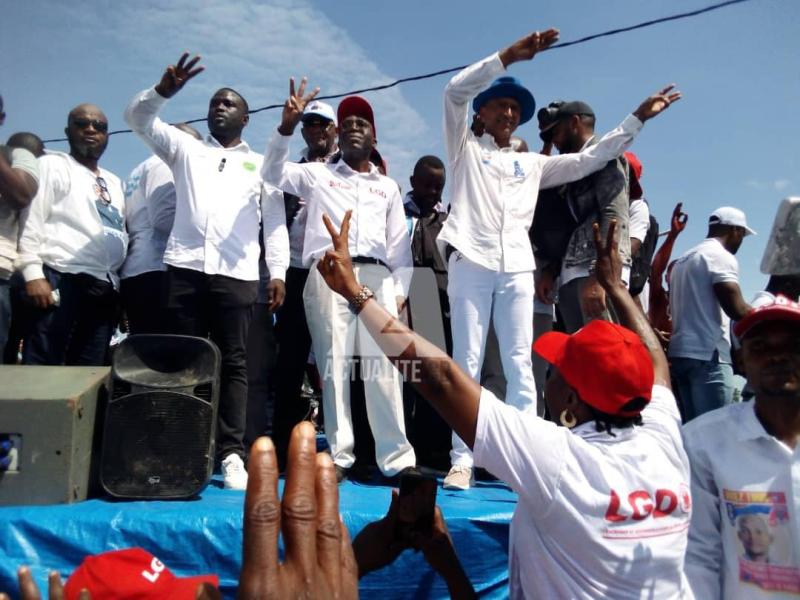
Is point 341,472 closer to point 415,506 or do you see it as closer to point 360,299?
point 415,506

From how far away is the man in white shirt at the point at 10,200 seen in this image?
10.4ft

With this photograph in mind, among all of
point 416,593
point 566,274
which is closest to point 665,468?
point 416,593

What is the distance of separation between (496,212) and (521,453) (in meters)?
2.08

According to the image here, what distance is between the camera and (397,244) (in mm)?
3770

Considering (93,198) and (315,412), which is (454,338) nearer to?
(93,198)

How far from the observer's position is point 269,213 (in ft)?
12.2

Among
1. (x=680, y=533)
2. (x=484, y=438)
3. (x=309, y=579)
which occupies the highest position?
(x=484, y=438)

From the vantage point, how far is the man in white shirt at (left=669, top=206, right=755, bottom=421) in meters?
4.05

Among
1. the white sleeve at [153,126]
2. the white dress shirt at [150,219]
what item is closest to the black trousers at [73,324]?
the white dress shirt at [150,219]

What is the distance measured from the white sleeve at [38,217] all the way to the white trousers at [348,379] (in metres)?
1.49

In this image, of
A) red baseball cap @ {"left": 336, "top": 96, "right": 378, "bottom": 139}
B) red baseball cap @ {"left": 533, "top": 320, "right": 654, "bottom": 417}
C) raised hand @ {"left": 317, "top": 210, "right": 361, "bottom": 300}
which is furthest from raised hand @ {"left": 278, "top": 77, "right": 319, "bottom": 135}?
red baseball cap @ {"left": 533, "top": 320, "right": 654, "bottom": 417}

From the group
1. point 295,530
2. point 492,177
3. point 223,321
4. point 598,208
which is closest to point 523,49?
point 492,177

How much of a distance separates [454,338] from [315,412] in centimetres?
460

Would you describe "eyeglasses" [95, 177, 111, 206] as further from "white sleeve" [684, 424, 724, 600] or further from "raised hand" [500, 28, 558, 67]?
"white sleeve" [684, 424, 724, 600]
